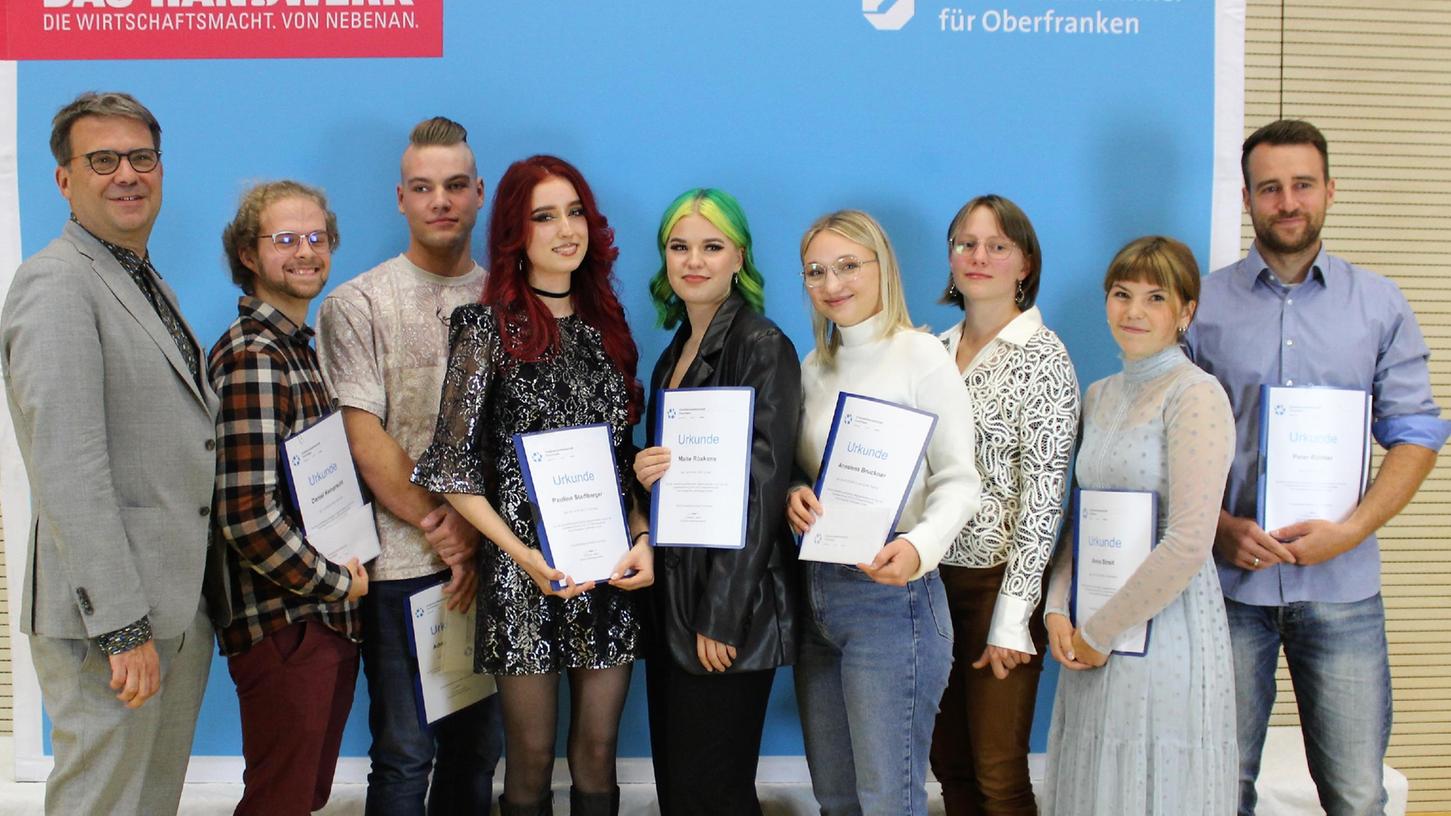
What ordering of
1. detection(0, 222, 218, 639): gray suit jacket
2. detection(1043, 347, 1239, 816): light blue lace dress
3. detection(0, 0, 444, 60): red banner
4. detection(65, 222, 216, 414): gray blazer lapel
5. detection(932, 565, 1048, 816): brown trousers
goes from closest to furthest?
detection(0, 222, 218, 639): gray suit jacket → detection(65, 222, 216, 414): gray blazer lapel → detection(1043, 347, 1239, 816): light blue lace dress → detection(932, 565, 1048, 816): brown trousers → detection(0, 0, 444, 60): red banner

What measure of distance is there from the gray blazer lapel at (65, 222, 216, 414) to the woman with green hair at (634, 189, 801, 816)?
942 mm

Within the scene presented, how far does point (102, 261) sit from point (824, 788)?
189cm

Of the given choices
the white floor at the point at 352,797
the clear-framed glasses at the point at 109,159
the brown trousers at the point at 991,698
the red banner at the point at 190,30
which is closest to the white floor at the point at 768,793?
the white floor at the point at 352,797

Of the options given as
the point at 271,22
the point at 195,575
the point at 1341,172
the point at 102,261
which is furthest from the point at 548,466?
the point at 1341,172

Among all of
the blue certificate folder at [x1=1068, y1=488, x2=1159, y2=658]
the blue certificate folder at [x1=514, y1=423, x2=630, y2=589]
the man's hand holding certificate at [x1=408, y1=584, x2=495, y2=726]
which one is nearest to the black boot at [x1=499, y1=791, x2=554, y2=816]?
the man's hand holding certificate at [x1=408, y1=584, x2=495, y2=726]

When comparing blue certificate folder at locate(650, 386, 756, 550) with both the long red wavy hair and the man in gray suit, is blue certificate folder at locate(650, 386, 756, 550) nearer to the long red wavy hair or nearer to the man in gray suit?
the long red wavy hair

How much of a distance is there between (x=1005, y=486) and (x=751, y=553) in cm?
65

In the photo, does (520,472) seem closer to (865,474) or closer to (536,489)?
Answer: (536,489)

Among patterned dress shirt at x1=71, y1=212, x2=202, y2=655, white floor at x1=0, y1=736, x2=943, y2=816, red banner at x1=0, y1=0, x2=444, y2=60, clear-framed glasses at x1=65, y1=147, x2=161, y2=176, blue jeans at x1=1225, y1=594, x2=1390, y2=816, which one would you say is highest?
red banner at x1=0, y1=0, x2=444, y2=60

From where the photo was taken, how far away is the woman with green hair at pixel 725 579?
1969 millimetres

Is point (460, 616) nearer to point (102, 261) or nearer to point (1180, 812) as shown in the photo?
point (102, 261)

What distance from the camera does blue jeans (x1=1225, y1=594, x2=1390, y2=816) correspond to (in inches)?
91.7

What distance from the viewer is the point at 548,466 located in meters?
1.99

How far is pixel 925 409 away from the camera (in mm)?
2002
